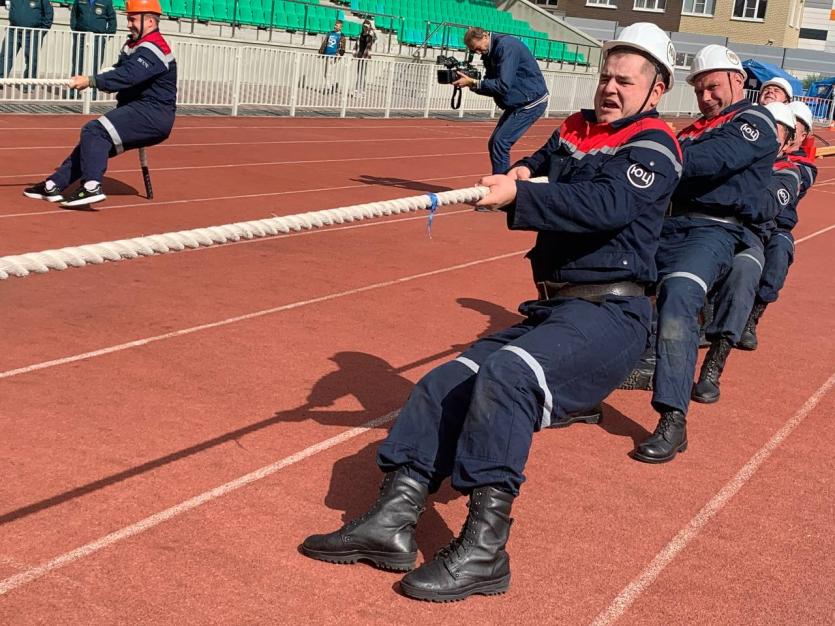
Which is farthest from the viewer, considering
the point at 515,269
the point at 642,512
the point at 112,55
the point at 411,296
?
the point at 112,55

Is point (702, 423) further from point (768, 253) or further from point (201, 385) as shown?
point (201, 385)

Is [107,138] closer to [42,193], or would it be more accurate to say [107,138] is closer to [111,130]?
[111,130]

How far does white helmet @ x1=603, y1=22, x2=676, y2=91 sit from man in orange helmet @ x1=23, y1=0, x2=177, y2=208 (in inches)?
258

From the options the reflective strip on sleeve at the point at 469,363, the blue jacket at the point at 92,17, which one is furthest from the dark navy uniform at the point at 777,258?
the blue jacket at the point at 92,17

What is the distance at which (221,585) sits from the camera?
3598 millimetres

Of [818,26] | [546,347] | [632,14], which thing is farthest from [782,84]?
[818,26]

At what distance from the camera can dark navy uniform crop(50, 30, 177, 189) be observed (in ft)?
32.9

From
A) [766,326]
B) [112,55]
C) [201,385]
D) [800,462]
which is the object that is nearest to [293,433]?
[201,385]

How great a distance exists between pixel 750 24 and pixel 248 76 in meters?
53.0

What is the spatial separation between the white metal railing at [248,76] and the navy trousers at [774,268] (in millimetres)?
12018

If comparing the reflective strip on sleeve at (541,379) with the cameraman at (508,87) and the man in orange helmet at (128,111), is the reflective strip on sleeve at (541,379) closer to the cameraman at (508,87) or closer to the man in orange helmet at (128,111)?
the man in orange helmet at (128,111)

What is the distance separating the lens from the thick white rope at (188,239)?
3.46 meters

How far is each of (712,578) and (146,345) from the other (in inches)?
136

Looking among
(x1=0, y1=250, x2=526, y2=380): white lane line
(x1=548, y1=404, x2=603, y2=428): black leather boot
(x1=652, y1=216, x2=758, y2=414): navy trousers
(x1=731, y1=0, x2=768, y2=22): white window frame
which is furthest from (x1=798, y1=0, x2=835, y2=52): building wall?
(x1=548, y1=404, x2=603, y2=428): black leather boot
